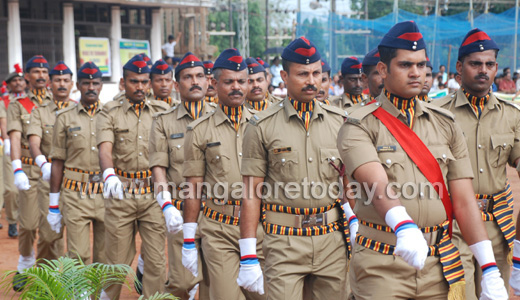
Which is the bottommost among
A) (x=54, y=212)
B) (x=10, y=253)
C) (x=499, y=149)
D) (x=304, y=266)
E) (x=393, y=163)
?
(x=10, y=253)

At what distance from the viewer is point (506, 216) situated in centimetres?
542

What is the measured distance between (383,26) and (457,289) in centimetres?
1869

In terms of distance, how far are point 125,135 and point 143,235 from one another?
43.1 inches

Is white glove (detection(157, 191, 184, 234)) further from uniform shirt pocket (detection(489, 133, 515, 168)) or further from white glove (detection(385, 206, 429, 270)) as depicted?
white glove (detection(385, 206, 429, 270))

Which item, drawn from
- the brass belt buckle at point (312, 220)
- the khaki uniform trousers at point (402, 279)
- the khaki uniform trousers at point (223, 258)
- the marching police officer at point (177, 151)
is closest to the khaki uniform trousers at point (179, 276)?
the marching police officer at point (177, 151)

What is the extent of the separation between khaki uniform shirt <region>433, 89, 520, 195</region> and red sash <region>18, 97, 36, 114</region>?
666cm

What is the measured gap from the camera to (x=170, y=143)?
22.8ft

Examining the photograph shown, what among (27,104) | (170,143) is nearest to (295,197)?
(170,143)

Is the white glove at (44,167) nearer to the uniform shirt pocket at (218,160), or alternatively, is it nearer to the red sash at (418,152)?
the uniform shirt pocket at (218,160)

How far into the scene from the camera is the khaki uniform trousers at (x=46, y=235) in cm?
872

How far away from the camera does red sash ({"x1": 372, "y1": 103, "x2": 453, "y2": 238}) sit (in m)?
3.94

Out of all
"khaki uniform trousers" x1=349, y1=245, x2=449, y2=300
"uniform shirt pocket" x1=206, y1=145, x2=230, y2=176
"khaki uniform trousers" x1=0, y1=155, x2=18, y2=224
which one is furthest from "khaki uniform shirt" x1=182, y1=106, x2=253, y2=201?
"khaki uniform trousers" x1=0, y1=155, x2=18, y2=224

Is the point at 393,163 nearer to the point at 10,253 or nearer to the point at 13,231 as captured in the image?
the point at 10,253

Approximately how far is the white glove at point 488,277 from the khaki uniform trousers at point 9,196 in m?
9.88
